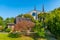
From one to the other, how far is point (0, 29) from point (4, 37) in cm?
1596

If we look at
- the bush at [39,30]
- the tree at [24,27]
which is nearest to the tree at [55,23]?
the bush at [39,30]

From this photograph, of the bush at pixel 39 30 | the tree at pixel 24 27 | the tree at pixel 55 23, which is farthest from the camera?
the tree at pixel 24 27

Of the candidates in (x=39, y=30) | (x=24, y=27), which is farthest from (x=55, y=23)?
(x=24, y=27)

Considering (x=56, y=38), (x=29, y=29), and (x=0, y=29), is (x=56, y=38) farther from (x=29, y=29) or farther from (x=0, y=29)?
(x=0, y=29)

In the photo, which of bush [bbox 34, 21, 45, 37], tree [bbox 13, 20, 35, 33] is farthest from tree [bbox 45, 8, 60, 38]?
tree [bbox 13, 20, 35, 33]

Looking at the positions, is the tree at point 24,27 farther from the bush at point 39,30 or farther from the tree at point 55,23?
the tree at point 55,23

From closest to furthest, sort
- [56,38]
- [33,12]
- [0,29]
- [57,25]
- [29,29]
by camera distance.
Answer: [57,25] → [56,38] → [29,29] → [0,29] → [33,12]

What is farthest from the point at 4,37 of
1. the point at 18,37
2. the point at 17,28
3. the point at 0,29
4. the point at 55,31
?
the point at 0,29

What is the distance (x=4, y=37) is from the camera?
108 ft

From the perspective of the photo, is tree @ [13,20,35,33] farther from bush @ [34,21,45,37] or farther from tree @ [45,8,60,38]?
tree @ [45,8,60,38]

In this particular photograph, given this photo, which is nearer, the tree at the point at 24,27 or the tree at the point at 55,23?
the tree at the point at 55,23

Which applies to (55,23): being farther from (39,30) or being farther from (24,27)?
(24,27)

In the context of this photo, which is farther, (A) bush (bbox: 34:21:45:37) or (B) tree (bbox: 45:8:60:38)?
(A) bush (bbox: 34:21:45:37)

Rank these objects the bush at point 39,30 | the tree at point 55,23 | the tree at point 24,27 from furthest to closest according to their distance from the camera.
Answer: the tree at point 24,27
the bush at point 39,30
the tree at point 55,23
